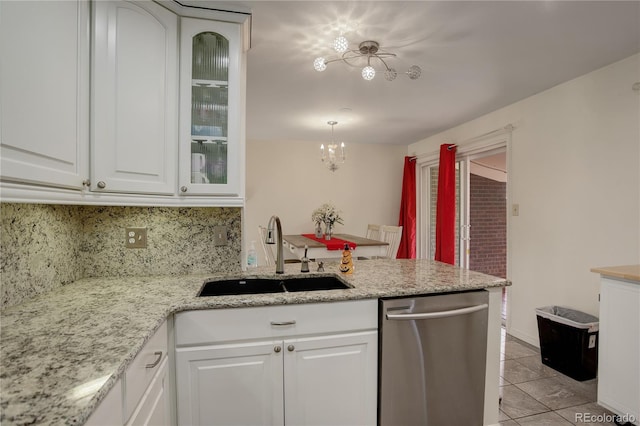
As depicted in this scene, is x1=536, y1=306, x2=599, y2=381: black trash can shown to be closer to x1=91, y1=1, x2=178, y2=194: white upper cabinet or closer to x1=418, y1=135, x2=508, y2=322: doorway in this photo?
x1=418, y1=135, x2=508, y2=322: doorway

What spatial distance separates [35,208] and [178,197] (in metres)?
0.56

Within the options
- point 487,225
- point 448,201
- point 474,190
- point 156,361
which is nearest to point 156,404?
point 156,361

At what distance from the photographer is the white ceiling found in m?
1.76

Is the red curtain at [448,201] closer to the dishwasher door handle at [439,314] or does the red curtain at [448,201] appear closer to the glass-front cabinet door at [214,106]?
the dishwasher door handle at [439,314]

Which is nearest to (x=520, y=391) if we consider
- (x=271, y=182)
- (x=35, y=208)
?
(x=35, y=208)

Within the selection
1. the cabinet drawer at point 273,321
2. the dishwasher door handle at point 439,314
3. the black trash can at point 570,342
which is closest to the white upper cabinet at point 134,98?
the cabinet drawer at point 273,321

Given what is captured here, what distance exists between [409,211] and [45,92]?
4.73 metres

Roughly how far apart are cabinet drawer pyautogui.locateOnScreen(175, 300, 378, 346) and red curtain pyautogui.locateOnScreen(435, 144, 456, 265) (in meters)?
3.01

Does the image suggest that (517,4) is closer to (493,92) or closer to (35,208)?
(493,92)

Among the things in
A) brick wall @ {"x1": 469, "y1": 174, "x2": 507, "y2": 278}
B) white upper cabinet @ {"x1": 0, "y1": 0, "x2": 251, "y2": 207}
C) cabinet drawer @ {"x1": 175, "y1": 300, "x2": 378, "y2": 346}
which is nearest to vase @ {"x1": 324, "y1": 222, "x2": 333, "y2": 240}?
brick wall @ {"x1": 469, "y1": 174, "x2": 507, "y2": 278}

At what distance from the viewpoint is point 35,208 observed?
1.34 m

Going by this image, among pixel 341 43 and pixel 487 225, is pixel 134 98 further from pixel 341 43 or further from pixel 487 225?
pixel 487 225

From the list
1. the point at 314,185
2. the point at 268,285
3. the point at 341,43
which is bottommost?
the point at 268,285

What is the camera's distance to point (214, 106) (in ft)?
5.37
